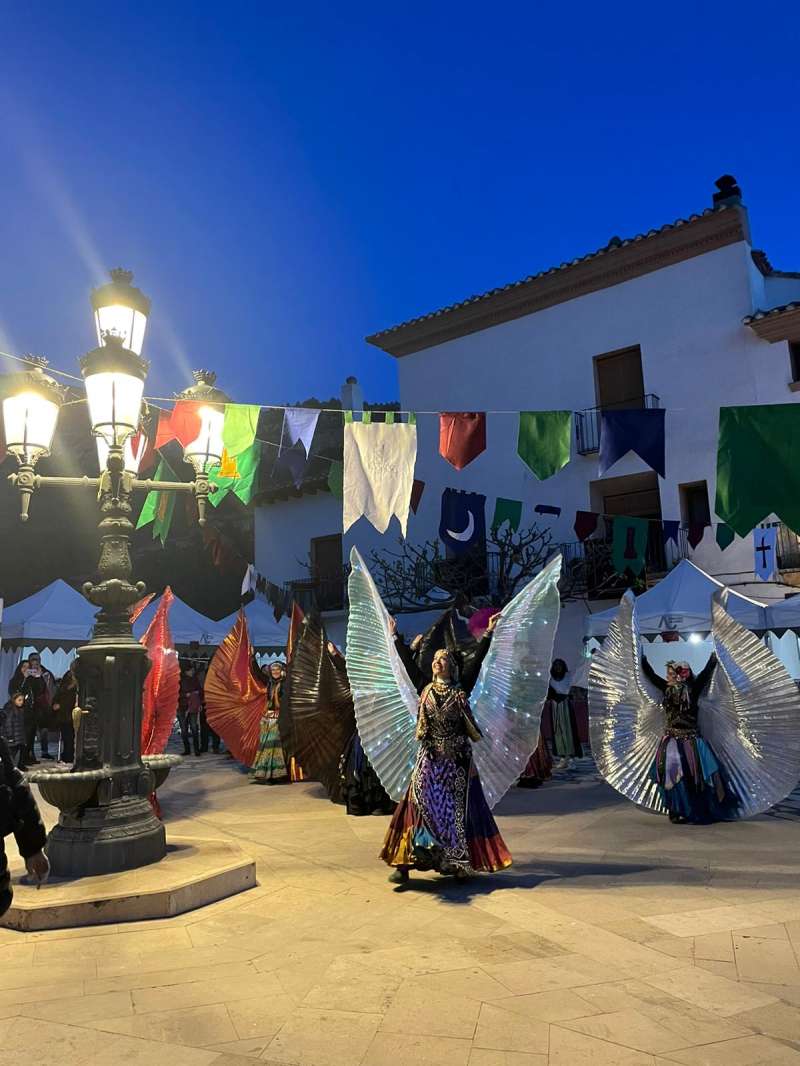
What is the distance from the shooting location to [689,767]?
6941 millimetres

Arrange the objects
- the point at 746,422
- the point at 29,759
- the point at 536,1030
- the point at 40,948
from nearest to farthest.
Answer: the point at 536,1030 < the point at 40,948 < the point at 746,422 < the point at 29,759

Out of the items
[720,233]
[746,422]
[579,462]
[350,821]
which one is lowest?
[350,821]

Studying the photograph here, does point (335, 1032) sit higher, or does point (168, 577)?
point (168, 577)

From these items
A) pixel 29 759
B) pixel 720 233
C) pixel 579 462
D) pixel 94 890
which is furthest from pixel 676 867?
pixel 720 233

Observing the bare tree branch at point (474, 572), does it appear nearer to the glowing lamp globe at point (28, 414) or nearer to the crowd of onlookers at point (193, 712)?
the crowd of onlookers at point (193, 712)

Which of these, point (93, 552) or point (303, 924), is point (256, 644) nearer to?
point (303, 924)

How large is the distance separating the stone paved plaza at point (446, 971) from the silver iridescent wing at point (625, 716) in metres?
1.28

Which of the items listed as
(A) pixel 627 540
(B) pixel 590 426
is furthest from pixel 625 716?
(B) pixel 590 426

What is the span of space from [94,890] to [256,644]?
1264 centimetres

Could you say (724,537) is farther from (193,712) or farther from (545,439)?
(193,712)

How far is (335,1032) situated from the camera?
114 inches

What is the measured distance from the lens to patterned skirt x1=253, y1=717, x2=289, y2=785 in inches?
405

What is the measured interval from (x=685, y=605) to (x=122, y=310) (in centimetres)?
828

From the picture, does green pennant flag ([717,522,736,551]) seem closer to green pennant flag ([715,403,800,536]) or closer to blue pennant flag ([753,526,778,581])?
blue pennant flag ([753,526,778,581])
